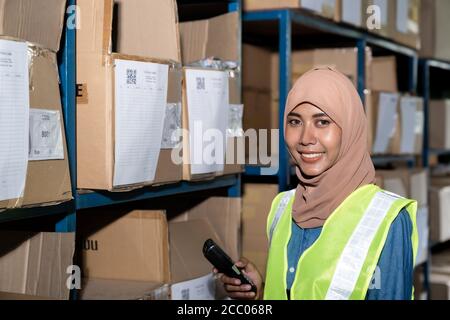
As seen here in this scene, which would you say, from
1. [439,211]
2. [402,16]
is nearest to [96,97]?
[402,16]

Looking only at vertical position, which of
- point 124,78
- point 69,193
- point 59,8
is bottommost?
point 69,193

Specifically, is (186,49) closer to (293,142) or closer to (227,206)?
(227,206)

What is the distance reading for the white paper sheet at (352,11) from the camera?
285 centimetres

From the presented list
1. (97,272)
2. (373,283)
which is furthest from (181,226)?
(373,283)

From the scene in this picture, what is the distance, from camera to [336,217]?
153 centimetres

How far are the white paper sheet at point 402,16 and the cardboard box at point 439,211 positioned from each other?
106 cm

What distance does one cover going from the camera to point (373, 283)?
1462 millimetres

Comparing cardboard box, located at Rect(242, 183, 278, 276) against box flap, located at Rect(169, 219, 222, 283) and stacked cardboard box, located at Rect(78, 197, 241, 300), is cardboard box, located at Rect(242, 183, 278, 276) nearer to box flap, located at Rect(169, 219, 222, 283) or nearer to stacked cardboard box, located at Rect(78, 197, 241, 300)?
box flap, located at Rect(169, 219, 222, 283)

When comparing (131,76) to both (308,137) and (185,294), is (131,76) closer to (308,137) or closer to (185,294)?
(308,137)

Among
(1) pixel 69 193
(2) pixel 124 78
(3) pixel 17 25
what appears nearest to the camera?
(3) pixel 17 25

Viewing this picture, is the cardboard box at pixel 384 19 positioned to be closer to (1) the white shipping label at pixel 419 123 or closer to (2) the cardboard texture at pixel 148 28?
(1) the white shipping label at pixel 419 123

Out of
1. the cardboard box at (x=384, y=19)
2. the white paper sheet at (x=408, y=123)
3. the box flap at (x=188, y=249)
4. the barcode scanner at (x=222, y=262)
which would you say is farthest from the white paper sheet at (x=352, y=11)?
the barcode scanner at (x=222, y=262)

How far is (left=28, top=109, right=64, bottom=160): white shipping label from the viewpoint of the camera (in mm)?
1377
